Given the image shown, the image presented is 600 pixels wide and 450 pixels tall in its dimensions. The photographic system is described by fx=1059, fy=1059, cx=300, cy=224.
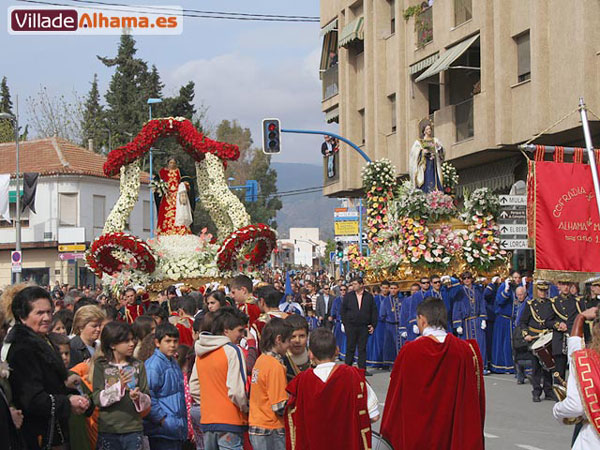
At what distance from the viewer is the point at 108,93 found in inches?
2643

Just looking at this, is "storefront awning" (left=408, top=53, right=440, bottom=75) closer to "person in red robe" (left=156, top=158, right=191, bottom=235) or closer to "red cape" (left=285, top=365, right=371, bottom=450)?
"person in red robe" (left=156, top=158, right=191, bottom=235)

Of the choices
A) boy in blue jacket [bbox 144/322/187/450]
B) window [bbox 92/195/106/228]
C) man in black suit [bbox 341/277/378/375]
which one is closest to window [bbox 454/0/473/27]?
man in black suit [bbox 341/277/378/375]

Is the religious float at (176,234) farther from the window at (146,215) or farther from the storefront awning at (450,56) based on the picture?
the window at (146,215)

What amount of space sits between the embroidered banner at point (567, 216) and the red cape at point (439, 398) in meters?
2.89

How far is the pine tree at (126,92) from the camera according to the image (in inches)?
2559

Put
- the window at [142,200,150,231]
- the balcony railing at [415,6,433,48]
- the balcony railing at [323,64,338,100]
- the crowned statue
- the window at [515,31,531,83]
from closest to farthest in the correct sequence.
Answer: the crowned statue < the window at [515,31,531,83] < the balcony railing at [415,6,433,48] < the balcony railing at [323,64,338,100] < the window at [142,200,150,231]

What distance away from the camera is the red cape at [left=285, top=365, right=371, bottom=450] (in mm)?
6750

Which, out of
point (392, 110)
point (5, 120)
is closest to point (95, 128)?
point (5, 120)

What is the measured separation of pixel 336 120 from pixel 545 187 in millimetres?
33186

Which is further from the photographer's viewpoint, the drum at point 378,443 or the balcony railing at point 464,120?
the balcony railing at point 464,120

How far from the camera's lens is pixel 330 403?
22.1 ft

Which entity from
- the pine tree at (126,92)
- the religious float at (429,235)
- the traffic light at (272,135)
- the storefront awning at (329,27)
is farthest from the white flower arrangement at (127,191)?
the pine tree at (126,92)

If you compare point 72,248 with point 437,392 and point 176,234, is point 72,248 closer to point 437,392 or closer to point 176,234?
point 176,234

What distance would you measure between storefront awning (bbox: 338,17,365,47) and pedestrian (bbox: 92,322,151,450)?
30595 millimetres
